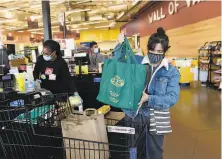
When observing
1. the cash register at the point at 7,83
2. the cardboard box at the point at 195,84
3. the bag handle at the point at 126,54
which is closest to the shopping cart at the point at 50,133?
the bag handle at the point at 126,54

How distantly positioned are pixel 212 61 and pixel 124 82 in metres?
7.39

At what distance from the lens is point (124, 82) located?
1.45 metres

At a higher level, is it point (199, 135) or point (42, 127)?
point (42, 127)

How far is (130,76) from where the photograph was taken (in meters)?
1.43

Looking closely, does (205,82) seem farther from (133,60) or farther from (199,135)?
(133,60)

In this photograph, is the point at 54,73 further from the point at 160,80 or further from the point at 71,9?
the point at 71,9

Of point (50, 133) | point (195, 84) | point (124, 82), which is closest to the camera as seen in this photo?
point (124, 82)

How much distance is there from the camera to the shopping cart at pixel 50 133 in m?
1.51

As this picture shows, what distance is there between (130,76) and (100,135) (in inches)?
18.3

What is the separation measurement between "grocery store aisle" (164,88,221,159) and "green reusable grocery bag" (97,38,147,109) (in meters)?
1.86

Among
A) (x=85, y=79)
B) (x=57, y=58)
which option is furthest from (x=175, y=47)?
(x=57, y=58)

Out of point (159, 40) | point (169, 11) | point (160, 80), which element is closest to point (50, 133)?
point (160, 80)

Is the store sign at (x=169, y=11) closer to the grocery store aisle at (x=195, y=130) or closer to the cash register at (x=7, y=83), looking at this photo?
the grocery store aisle at (x=195, y=130)

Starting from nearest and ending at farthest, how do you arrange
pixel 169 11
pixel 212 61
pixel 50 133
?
1. pixel 50 133
2. pixel 212 61
3. pixel 169 11
